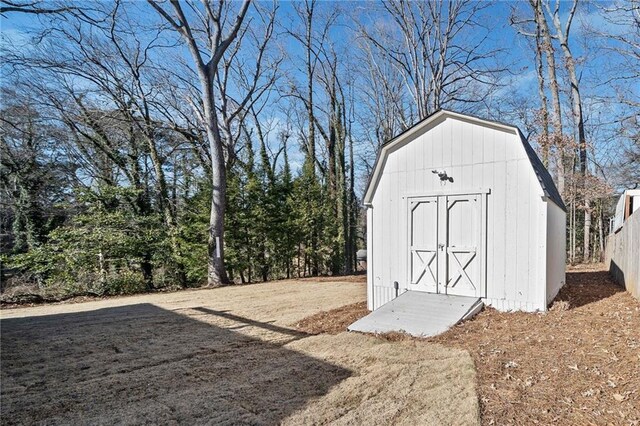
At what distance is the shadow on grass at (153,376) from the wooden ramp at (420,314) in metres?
1.32

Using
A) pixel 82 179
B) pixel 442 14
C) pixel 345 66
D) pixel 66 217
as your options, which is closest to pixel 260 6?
pixel 345 66

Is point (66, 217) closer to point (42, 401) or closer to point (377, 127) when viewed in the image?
point (42, 401)

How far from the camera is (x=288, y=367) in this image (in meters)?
3.91

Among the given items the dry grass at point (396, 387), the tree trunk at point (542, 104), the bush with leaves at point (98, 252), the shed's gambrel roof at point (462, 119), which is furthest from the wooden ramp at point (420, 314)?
the tree trunk at point (542, 104)

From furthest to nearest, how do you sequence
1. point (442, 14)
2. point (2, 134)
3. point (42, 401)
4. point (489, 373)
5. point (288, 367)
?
point (442, 14) → point (2, 134) → point (288, 367) → point (489, 373) → point (42, 401)

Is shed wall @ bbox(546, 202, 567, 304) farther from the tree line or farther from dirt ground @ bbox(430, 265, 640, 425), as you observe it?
the tree line

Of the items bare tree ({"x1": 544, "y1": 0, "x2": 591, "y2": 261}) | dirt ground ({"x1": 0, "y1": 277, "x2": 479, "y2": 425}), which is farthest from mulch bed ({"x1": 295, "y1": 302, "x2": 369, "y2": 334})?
bare tree ({"x1": 544, "y1": 0, "x2": 591, "y2": 261})

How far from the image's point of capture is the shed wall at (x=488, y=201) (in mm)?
5438

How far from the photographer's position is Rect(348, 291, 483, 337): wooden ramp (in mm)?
5109

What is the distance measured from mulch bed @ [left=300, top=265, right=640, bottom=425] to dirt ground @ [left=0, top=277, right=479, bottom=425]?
28cm

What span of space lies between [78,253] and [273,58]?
37.3 feet

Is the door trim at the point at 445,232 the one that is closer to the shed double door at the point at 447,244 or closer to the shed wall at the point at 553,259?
the shed double door at the point at 447,244

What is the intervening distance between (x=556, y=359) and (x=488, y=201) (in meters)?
2.81

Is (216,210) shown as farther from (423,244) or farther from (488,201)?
(488,201)
